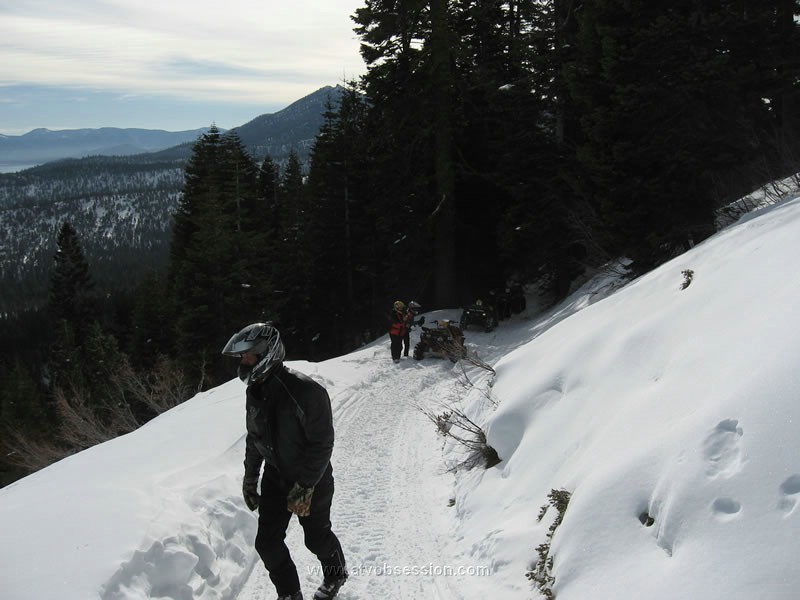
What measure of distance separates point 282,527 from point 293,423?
34.7 inches

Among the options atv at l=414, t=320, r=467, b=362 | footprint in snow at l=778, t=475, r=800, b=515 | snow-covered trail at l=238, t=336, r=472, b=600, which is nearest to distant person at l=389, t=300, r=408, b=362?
atv at l=414, t=320, r=467, b=362

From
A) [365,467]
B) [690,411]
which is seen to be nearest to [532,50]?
[365,467]

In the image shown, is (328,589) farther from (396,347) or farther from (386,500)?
(396,347)

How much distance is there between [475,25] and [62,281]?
3944 cm

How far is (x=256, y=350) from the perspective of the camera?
4.11 metres

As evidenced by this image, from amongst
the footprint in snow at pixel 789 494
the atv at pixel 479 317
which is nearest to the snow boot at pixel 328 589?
the footprint in snow at pixel 789 494

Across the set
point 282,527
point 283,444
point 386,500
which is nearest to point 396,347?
point 386,500

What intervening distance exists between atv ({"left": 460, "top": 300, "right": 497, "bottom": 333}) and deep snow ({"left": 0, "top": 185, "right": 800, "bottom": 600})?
30.3 ft

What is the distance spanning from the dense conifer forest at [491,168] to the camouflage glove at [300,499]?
1124cm

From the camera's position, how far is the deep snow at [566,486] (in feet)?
10.7

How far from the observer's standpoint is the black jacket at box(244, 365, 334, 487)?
4.09 m

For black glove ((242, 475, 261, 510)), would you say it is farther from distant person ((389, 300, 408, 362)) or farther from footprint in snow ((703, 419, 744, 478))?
distant person ((389, 300, 408, 362))

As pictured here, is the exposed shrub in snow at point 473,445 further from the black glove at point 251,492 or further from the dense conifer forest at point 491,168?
the dense conifer forest at point 491,168

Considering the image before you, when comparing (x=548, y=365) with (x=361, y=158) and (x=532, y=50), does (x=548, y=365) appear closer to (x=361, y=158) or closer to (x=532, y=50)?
(x=532, y=50)
